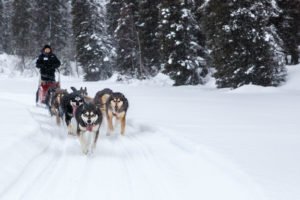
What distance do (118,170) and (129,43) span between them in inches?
1129

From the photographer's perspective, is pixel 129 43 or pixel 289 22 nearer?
pixel 289 22

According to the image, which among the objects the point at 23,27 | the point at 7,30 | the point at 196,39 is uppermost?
the point at 7,30

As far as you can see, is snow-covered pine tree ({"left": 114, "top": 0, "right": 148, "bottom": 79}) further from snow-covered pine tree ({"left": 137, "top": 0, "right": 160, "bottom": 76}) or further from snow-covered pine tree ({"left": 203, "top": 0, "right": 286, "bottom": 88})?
snow-covered pine tree ({"left": 203, "top": 0, "right": 286, "bottom": 88})

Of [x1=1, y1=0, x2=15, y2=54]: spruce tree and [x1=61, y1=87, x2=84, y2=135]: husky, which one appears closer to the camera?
[x1=61, y1=87, x2=84, y2=135]: husky

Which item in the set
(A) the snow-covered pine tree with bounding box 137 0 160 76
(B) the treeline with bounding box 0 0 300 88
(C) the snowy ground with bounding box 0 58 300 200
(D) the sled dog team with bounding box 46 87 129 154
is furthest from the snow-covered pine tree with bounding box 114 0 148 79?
(C) the snowy ground with bounding box 0 58 300 200

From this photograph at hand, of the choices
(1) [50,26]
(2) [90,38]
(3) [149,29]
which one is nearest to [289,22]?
(3) [149,29]

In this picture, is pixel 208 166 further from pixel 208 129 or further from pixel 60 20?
pixel 60 20

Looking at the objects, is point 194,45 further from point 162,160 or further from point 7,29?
point 7,29

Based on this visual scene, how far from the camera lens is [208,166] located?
641 cm

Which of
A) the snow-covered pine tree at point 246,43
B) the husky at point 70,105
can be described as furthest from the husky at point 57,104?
the snow-covered pine tree at point 246,43

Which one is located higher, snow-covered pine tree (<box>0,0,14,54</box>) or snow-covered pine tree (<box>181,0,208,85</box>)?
snow-covered pine tree (<box>0,0,14,54</box>)

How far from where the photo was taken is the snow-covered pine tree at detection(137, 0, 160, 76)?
1203 inches

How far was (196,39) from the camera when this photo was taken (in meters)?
26.1

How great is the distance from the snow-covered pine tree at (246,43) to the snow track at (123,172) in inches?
481
